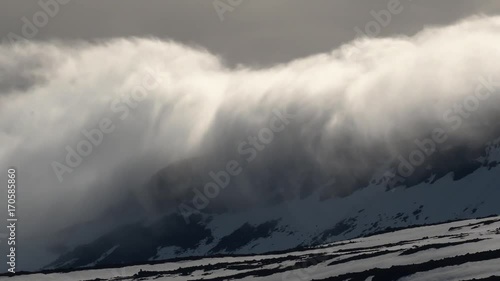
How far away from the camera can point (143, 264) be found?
192250mm

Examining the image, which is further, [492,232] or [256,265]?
[256,265]

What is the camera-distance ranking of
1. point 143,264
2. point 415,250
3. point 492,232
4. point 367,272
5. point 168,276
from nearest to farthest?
point 367,272
point 415,250
point 492,232
point 168,276
point 143,264

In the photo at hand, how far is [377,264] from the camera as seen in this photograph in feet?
396

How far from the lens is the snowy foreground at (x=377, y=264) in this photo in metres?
105

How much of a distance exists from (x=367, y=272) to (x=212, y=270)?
50802mm

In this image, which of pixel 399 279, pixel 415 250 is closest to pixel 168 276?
pixel 415 250

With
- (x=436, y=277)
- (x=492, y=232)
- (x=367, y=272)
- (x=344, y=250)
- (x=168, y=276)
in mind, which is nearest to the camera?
(x=436, y=277)

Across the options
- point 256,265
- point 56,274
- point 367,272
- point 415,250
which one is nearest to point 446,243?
point 415,250

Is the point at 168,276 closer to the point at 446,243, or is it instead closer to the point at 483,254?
the point at 446,243

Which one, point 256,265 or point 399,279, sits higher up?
point 256,265

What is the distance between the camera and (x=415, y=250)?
127 metres

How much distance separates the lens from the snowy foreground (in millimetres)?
105450

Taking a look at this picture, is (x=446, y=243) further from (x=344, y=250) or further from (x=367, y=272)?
(x=344, y=250)

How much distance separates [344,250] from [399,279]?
2643 inches
